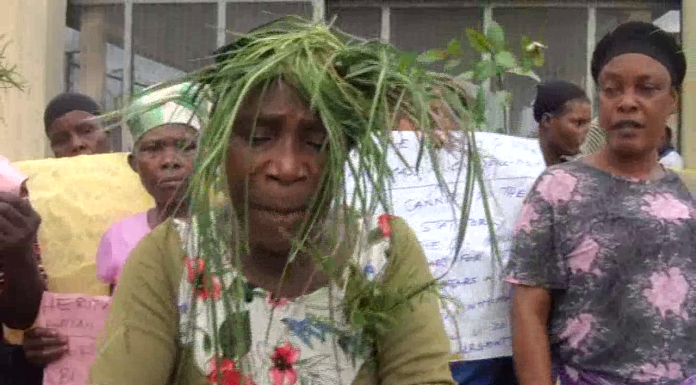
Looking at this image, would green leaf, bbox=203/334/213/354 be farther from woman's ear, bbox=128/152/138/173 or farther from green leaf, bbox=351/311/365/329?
woman's ear, bbox=128/152/138/173

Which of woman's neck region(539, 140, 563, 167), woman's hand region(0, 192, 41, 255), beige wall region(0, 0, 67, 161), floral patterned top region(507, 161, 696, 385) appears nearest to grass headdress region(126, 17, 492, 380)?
woman's hand region(0, 192, 41, 255)

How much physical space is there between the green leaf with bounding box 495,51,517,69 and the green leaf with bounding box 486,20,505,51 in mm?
39

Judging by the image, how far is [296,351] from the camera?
63.6 inches

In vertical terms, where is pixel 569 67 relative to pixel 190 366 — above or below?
above

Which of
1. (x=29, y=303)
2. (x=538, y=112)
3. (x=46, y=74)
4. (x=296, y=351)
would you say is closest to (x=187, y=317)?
(x=296, y=351)

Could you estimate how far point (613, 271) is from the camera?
8.20 ft

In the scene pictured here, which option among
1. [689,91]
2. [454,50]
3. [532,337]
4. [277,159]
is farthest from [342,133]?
[689,91]

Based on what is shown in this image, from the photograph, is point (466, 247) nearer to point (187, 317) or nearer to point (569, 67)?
point (187, 317)

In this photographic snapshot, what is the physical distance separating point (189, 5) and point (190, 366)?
6565 mm

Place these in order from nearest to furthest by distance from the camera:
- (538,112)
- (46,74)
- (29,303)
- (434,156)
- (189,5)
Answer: (434,156), (29,303), (538,112), (46,74), (189,5)

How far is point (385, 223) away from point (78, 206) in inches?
53.1

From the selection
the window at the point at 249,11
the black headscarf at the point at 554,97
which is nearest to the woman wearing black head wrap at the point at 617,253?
the black headscarf at the point at 554,97

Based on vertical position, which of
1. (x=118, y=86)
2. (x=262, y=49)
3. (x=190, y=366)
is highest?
(x=118, y=86)

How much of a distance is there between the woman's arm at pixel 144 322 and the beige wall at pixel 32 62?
494 centimetres
